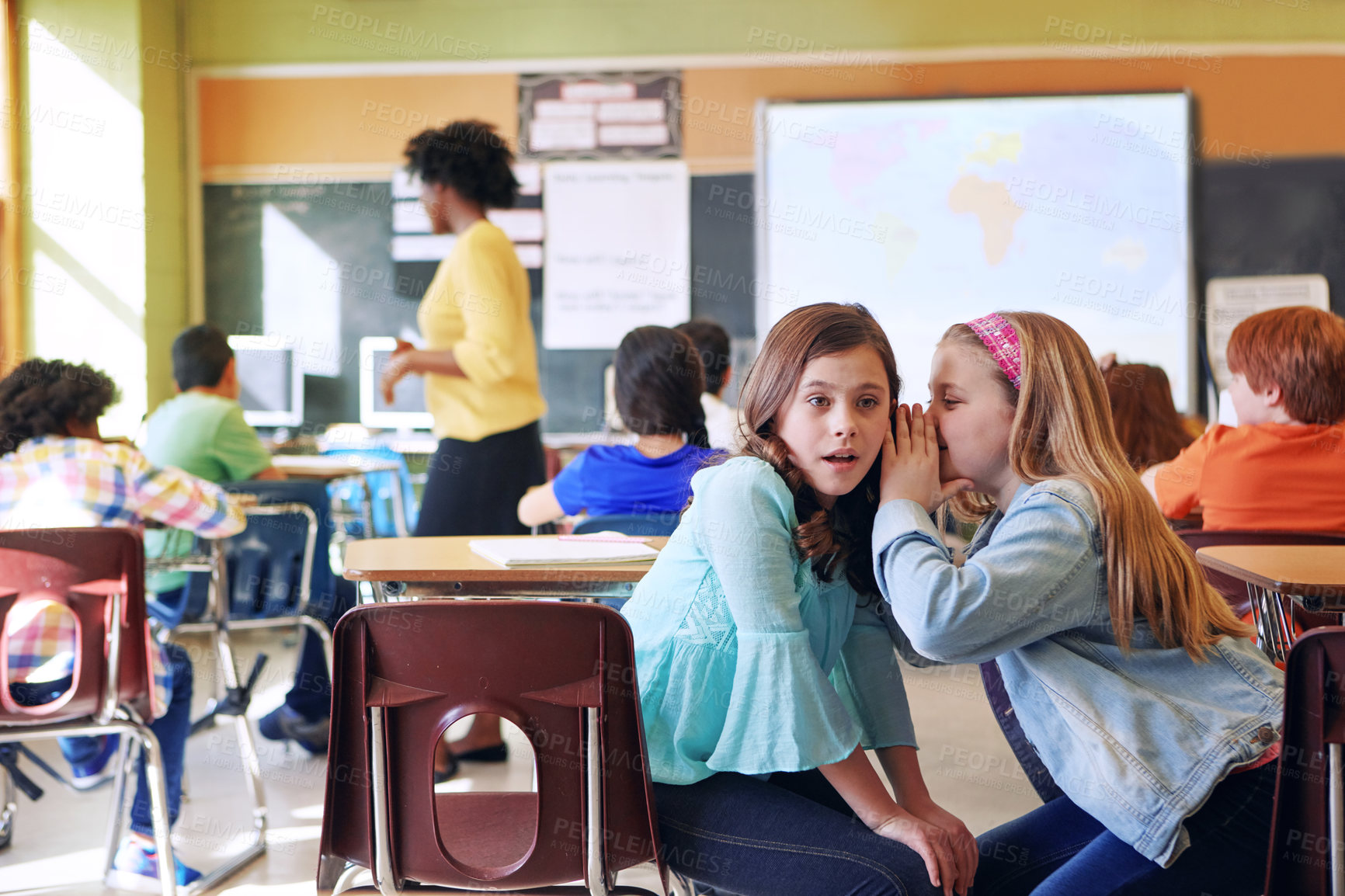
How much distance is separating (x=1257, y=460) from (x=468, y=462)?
6.01 ft

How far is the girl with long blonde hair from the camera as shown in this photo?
1.08 metres

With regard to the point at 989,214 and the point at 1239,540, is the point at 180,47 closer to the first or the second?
the point at 989,214

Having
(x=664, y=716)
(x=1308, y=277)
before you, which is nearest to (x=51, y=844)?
(x=664, y=716)

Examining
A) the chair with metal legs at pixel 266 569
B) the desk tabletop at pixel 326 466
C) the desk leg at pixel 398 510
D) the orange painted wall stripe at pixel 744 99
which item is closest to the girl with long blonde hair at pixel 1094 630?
the chair with metal legs at pixel 266 569

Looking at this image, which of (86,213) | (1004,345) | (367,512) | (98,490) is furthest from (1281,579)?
(86,213)

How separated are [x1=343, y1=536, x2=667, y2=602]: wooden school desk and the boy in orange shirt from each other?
127 cm

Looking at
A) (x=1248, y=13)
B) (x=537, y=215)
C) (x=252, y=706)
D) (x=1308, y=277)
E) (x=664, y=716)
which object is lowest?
(x=252, y=706)

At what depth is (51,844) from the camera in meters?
2.39

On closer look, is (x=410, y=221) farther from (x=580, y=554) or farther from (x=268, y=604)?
(x=580, y=554)

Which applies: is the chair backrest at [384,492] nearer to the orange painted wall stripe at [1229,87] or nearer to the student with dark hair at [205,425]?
the student with dark hair at [205,425]

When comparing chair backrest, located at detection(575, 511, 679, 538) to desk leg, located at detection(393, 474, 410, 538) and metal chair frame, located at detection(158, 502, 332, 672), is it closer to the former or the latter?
metal chair frame, located at detection(158, 502, 332, 672)

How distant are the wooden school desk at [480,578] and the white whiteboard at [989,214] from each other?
3.46 meters

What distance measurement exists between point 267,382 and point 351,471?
1272mm

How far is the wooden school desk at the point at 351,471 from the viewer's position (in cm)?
394
